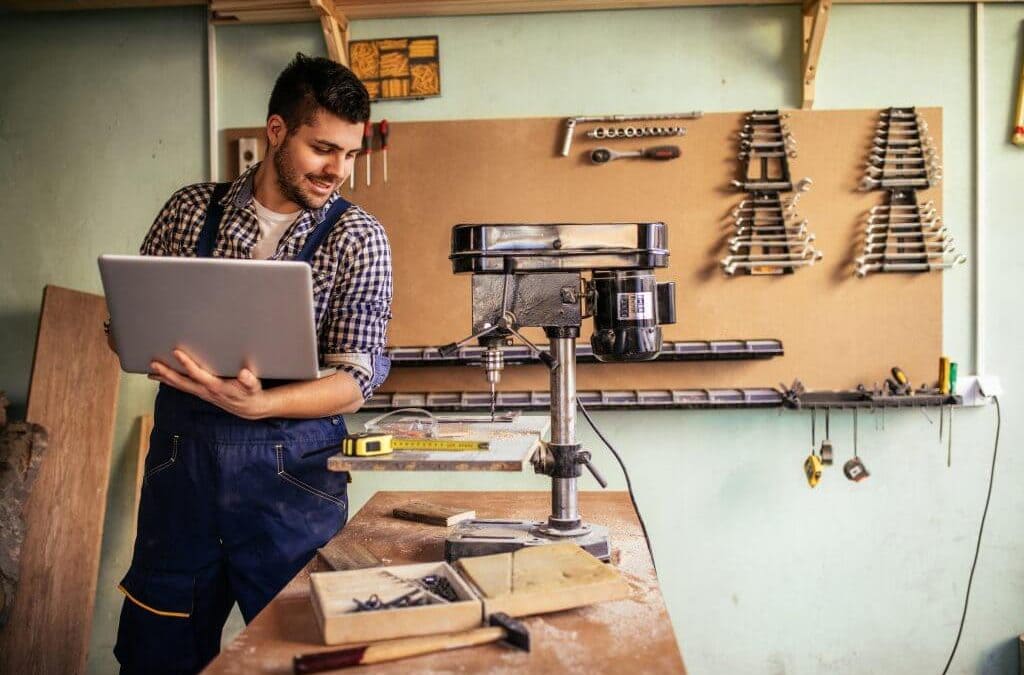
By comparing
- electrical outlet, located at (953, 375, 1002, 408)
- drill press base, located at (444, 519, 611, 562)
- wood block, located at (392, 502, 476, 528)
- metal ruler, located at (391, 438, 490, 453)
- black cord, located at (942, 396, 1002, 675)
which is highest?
metal ruler, located at (391, 438, 490, 453)

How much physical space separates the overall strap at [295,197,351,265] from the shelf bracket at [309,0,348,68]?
1021 millimetres

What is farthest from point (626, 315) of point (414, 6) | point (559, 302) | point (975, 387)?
point (975, 387)

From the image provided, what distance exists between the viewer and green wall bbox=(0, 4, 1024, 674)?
9.41 ft

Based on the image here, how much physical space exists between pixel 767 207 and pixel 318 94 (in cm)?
157

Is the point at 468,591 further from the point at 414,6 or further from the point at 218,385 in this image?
the point at 414,6

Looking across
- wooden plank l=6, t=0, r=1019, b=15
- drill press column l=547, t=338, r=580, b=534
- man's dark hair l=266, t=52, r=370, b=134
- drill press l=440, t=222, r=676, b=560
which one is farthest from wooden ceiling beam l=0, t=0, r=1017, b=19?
drill press column l=547, t=338, r=580, b=534

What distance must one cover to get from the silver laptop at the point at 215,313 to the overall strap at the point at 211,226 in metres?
0.40

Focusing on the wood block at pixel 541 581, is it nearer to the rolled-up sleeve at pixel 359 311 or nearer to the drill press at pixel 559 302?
the drill press at pixel 559 302

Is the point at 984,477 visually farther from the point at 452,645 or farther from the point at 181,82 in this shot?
the point at 181,82

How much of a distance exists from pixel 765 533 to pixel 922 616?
574 mm

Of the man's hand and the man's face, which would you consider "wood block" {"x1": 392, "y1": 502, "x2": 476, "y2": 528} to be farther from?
the man's face

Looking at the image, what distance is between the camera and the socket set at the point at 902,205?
9.16 feet

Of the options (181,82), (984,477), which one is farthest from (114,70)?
(984,477)

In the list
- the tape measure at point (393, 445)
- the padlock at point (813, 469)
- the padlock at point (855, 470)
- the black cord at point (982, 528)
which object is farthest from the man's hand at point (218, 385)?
the black cord at point (982, 528)
